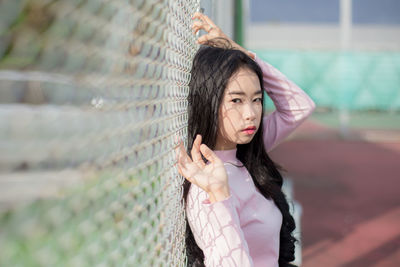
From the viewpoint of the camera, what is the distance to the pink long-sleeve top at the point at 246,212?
92cm

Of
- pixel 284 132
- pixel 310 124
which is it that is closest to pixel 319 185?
pixel 284 132

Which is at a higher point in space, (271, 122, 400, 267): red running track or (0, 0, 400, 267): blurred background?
(0, 0, 400, 267): blurred background

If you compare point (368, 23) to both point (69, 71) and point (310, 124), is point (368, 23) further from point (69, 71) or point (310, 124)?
point (69, 71)

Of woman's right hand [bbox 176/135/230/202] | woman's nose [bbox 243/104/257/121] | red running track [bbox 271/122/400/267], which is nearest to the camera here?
woman's right hand [bbox 176/135/230/202]

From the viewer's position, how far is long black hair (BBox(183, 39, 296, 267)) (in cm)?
112

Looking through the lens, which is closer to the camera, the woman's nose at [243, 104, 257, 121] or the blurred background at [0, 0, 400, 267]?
the blurred background at [0, 0, 400, 267]

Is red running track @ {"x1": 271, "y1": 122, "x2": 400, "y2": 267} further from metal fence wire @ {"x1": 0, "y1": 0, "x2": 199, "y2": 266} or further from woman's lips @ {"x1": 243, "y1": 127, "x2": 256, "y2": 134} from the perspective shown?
metal fence wire @ {"x1": 0, "y1": 0, "x2": 199, "y2": 266}

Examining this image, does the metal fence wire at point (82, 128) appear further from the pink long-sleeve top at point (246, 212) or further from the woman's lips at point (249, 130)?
the woman's lips at point (249, 130)

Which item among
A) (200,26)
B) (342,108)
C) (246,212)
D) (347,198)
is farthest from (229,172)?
(342,108)

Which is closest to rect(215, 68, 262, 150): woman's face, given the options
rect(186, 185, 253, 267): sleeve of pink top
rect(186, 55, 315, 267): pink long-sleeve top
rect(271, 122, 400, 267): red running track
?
rect(186, 55, 315, 267): pink long-sleeve top

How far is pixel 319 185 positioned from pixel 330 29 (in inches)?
220

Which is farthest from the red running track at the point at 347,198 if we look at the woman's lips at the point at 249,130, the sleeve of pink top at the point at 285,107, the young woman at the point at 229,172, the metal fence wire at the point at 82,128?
the metal fence wire at the point at 82,128

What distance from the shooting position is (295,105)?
1460 mm

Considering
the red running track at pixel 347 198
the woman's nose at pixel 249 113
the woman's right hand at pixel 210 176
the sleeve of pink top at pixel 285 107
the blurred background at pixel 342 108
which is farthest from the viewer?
the blurred background at pixel 342 108
